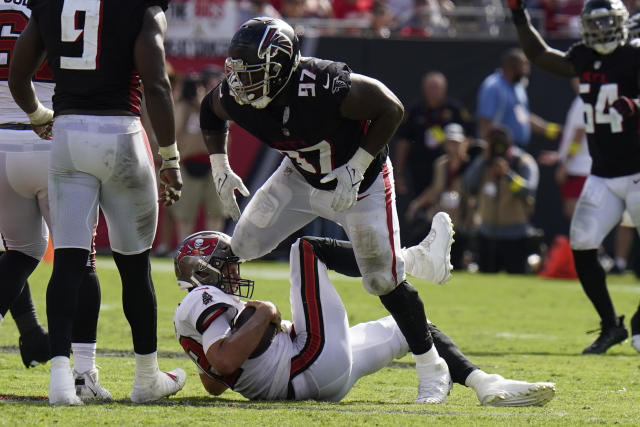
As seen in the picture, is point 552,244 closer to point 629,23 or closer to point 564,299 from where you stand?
point 564,299

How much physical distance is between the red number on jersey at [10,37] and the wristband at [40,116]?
305mm

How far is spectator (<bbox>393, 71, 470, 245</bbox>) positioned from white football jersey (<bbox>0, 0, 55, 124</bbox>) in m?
7.27

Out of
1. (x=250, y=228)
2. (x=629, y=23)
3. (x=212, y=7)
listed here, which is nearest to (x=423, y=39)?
(x=212, y=7)

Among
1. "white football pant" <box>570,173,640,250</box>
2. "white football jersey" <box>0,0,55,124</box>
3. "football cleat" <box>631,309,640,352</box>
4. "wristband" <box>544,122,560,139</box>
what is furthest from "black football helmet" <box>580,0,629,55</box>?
"wristband" <box>544,122,560,139</box>

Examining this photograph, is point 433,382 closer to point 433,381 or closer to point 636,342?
point 433,381

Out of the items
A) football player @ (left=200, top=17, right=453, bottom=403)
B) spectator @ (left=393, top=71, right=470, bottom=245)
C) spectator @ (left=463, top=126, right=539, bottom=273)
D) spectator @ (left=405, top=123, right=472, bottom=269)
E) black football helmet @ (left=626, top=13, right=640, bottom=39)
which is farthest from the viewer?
spectator @ (left=393, top=71, right=470, bottom=245)

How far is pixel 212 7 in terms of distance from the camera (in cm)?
1281

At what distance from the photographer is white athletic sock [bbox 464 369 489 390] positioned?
4660 millimetres

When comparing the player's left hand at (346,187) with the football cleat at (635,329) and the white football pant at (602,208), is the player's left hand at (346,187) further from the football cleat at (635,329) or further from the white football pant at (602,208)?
the football cleat at (635,329)

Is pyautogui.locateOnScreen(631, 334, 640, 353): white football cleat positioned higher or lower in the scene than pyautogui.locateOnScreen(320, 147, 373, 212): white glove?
lower

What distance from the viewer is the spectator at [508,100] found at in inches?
475

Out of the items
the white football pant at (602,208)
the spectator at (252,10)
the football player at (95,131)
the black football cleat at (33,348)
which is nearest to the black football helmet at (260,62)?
the football player at (95,131)

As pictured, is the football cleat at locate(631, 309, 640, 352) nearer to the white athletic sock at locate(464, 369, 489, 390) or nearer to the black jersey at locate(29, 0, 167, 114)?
the white athletic sock at locate(464, 369, 489, 390)

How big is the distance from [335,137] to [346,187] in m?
0.27
